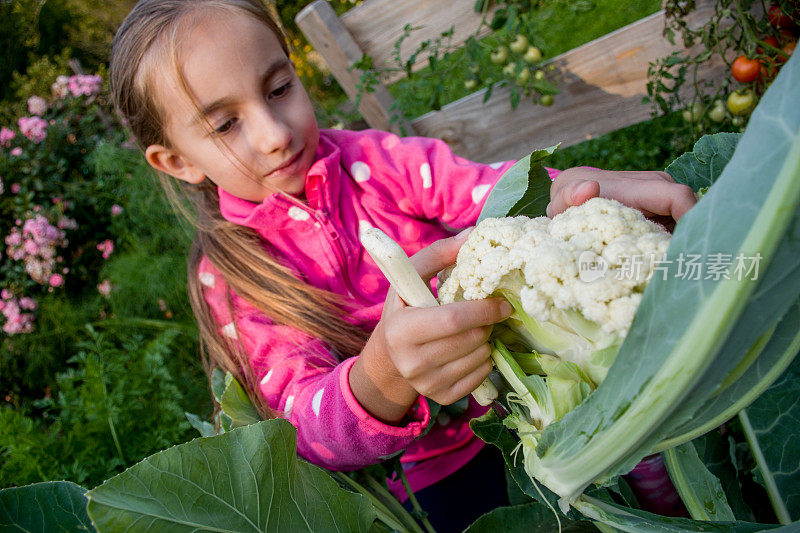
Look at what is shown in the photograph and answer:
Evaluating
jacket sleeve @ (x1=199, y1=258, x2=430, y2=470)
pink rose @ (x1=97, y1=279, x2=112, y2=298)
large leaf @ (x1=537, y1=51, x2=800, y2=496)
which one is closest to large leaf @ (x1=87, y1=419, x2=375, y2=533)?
jacket sleeve @ (x1=199, y1=258, x2=430, y2=470)

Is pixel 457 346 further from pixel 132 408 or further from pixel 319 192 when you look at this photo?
pixel 132 408

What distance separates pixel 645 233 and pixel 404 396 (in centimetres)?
46

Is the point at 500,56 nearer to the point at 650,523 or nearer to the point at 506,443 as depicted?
the point at 506,443

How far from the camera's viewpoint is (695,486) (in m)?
0.79

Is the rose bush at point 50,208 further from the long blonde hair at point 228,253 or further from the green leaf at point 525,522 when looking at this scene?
the green leaf at point 525,522

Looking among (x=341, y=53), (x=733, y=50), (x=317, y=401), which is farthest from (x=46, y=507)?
(x=733, y=50)

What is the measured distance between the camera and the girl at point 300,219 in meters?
0.93

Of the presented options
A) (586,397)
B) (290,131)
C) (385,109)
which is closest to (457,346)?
(586,397)

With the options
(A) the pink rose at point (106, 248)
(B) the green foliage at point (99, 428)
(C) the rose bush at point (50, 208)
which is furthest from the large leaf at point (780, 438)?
(A) the pink rose at point (106, 248)

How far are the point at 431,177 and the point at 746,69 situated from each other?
2.87 feet

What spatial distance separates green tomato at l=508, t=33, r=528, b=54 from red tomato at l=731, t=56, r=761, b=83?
663 millimetres

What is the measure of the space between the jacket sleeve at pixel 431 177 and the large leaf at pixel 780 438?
2.18 ft

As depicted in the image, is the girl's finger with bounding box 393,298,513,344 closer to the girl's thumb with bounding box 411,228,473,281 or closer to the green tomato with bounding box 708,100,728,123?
the girl's thumb with bounding box 411,228,473,281

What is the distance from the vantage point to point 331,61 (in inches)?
79.4
